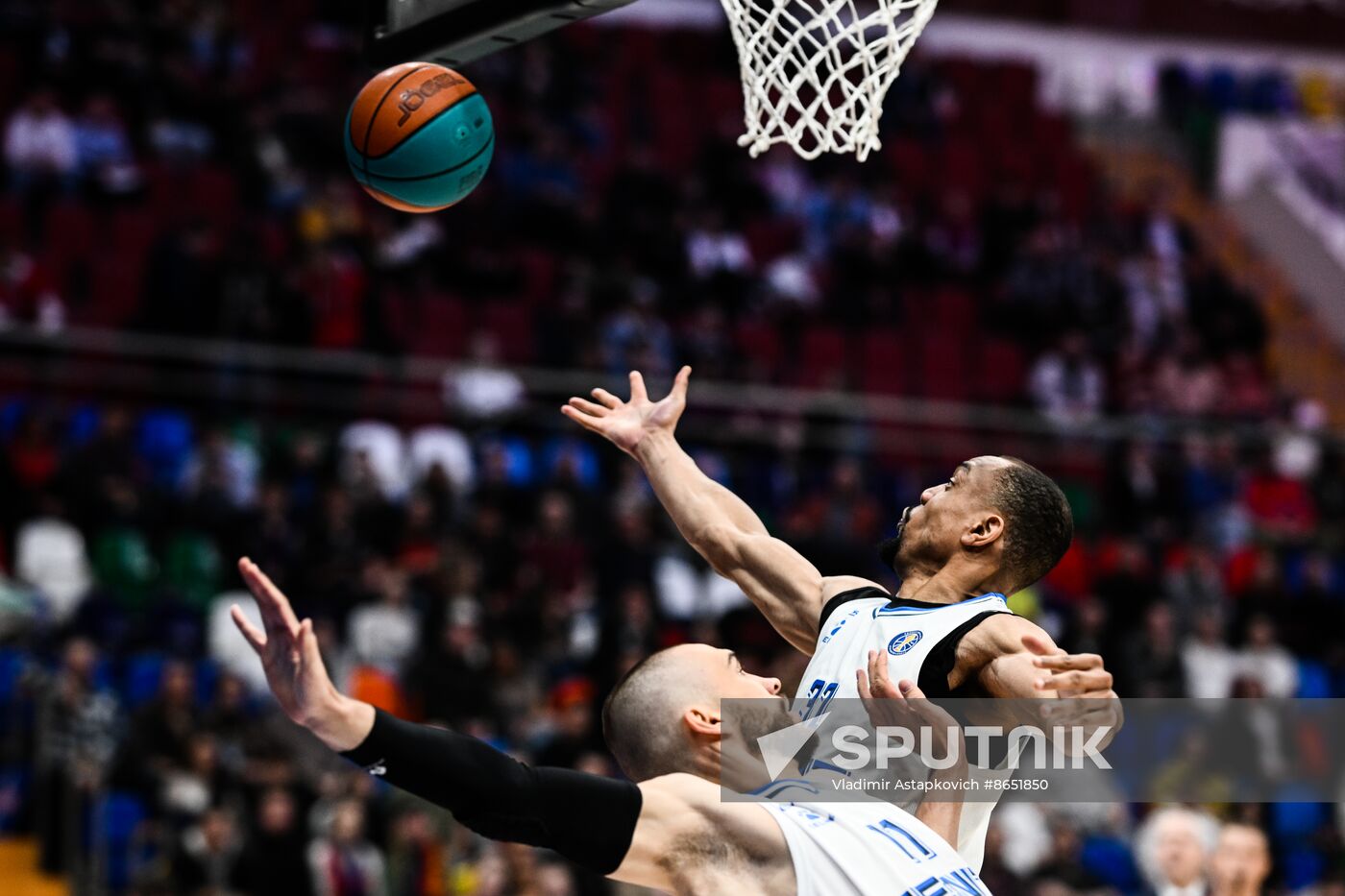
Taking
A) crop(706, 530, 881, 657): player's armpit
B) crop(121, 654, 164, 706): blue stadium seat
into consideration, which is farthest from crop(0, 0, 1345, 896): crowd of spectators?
crop(706, 530, 881, 657): player's armpit

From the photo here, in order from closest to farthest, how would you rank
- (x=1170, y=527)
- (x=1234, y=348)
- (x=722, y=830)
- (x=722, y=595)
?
(x=722, y=830) < (x=722, y=595) < (x=1170, y=527) < (x=1234, y=348)

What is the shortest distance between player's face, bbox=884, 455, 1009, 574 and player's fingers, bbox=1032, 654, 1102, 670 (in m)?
0.67

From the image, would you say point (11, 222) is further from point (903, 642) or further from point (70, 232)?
point (903, 642)

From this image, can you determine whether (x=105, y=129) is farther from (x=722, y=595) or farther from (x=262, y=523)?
(x=722, y=595)

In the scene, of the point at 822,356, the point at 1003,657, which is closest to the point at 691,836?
the point at 1003,657

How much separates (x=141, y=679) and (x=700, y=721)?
6.56m

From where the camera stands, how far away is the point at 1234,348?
17328mm

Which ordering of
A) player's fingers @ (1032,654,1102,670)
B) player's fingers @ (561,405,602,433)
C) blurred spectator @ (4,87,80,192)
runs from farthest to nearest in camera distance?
blurred spectator @ (4,87,80,192)
player's fingers @ (561,405,602,433)
player's fingers @ (1032,654,1102,670)

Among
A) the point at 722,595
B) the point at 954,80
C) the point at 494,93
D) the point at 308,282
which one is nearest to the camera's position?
the point at 722,595

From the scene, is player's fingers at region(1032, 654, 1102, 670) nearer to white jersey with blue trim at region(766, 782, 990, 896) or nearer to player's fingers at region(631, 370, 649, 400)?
white jersey with blue trim at region(766, 782, 990, 896)

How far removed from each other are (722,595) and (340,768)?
3.09 metres

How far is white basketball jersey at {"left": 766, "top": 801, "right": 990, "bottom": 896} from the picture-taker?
3.49m

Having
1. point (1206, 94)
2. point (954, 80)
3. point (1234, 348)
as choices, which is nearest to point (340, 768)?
point (1234, 348)

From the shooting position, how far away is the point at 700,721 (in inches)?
160
